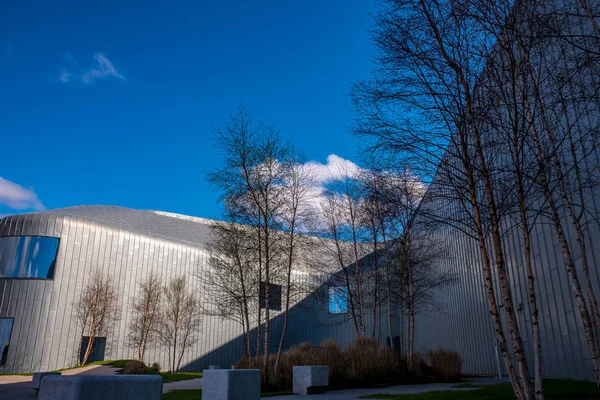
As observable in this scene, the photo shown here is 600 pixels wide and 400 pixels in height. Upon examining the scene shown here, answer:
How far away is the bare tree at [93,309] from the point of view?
30.7 metres

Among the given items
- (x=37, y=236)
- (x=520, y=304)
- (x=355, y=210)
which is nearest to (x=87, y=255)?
(x=37, y=236)

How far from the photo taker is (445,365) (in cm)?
1606

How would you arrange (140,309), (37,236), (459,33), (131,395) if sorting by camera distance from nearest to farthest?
(131,395) → (459,33) → (37,236) → (140,309)

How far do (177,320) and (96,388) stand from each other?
32.4m

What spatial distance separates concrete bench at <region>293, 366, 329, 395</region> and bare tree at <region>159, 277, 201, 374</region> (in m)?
24.1

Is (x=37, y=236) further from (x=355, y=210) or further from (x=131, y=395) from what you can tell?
(x=131, y=395)

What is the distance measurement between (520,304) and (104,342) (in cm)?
2857

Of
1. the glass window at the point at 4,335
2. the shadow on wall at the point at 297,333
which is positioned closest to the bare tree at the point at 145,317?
the shadow on wall at the point at 297,333

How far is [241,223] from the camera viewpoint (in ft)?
49.9

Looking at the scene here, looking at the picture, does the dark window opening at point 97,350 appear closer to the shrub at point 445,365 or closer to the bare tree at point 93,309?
the bare tree at point 93,309

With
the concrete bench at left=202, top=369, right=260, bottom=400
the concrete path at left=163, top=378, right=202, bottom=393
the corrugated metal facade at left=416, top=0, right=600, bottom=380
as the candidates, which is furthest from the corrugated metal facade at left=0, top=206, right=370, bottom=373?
the concrete bench at left=202, top=369, right=260, bottom=400

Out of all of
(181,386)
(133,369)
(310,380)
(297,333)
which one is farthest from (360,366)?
(297,333)

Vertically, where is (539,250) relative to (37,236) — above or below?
below

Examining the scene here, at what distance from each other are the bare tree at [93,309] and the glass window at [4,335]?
390 cm
